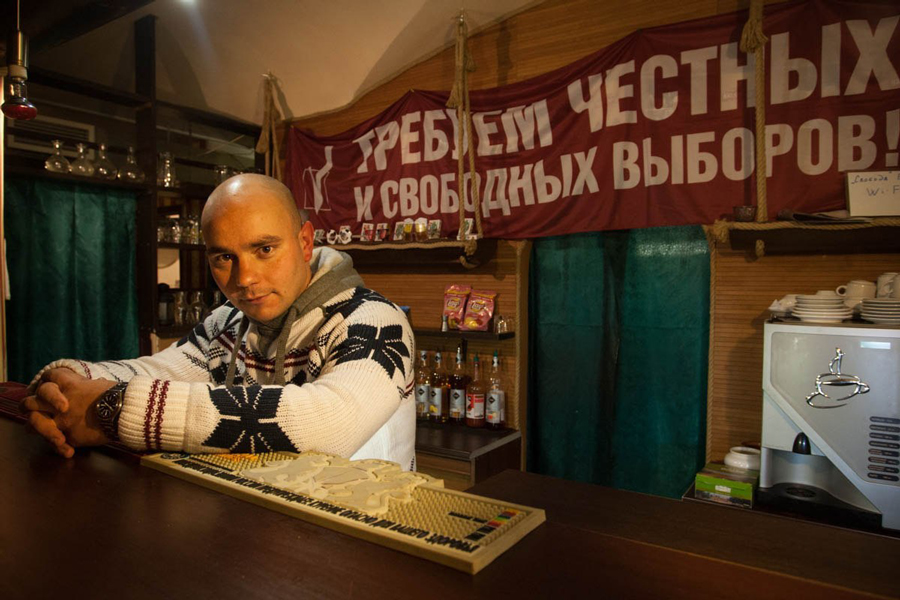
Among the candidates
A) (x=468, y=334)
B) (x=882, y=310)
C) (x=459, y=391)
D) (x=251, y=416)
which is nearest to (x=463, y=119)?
(x=468, y=334)

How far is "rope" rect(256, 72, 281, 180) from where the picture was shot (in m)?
3.99

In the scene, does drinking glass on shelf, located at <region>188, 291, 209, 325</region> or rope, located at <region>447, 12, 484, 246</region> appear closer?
rope, located at <region>447, 12, 484, 246</region>

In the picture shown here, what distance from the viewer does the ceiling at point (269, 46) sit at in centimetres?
320

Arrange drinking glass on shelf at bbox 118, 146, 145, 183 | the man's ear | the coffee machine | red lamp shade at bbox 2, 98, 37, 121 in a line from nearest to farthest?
1. the man's ear
2. the coffee machine
3. red lamp shade at bbox 2, 98, 37, 121
4. drinking glass on shelf at bbox 118, 146, 145, 183

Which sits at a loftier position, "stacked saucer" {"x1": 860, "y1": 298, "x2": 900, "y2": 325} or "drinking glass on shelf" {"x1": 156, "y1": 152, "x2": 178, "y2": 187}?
"drinking glass on shelf" {"x1": 156, "y1": 152, "x2": 178, "y2": 187}

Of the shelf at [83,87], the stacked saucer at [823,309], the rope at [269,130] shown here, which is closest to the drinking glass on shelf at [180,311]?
the rope at [269,130]

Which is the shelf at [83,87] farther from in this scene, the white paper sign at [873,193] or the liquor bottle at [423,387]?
the white paper sign at [873,193]

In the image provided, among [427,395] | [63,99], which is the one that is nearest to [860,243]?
[427,395]

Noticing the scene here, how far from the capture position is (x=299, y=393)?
1.04 meters

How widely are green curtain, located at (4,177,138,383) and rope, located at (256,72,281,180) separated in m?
0.95

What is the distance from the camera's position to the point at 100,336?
141 inches

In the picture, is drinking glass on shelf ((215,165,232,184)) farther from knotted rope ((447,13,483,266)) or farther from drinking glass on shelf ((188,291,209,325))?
knotted rope ((447,13,483,266))

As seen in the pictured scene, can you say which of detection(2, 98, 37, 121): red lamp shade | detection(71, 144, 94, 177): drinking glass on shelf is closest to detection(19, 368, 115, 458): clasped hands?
detection(2, 98, 37, 121): red lamp shade

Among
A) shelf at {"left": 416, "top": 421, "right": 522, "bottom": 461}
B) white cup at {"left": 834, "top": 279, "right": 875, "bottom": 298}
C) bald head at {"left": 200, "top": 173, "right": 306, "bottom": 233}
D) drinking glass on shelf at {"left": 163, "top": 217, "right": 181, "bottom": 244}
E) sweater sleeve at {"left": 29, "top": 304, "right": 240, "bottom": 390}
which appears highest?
drinking glass on shelf at {"left": 163, "top": 217, "right": 181, "bottom": 244}
